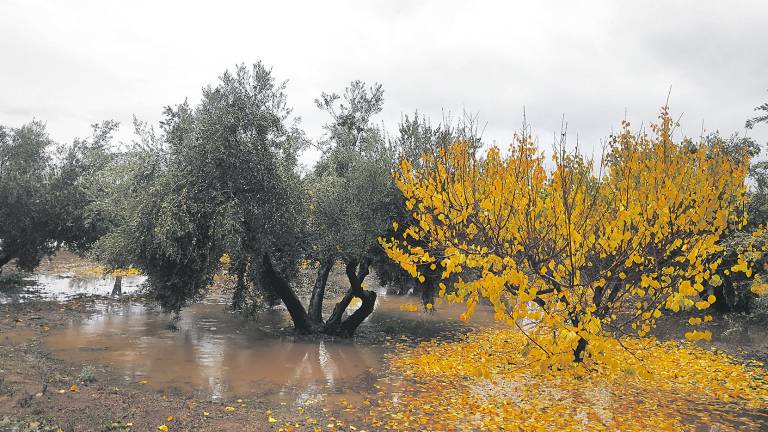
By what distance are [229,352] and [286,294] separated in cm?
369

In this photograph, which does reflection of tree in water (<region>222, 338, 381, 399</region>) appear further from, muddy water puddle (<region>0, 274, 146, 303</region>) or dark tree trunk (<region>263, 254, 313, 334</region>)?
muddy water puddle (<region>0, 274, 146, 303</region>)

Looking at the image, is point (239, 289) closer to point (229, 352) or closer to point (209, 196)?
point (229, 352)

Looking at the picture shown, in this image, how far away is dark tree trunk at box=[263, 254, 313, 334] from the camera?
2047cm

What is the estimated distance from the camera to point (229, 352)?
18.8m

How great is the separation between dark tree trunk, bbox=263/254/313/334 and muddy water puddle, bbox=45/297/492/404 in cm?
92

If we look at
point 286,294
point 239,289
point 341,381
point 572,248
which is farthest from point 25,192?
point 572,248

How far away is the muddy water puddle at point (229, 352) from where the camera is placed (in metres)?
14.4

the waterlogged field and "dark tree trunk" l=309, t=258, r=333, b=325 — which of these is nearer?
the waterlogged field

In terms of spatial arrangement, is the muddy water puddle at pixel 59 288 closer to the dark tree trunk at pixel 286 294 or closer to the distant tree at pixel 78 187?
the distant tree at pixel 78 187

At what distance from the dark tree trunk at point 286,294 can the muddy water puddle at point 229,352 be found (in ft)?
3.02

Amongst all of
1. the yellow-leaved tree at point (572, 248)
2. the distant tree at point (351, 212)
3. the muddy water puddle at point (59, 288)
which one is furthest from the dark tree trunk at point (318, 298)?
the muddy water puddle at point (59, 288)

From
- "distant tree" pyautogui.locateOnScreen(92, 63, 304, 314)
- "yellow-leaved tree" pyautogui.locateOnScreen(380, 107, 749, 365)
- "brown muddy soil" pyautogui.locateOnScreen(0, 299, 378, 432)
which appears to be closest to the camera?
"yellow-leaved tree" pyautogui.locateOnScreen(380, 107, 749, 365)

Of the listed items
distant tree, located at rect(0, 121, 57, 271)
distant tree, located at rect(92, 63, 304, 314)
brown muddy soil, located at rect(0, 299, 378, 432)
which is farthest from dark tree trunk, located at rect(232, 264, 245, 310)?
distant tree, located at rect(0, 121, 57, 271)

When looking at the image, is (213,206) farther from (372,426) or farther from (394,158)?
(372,426)
